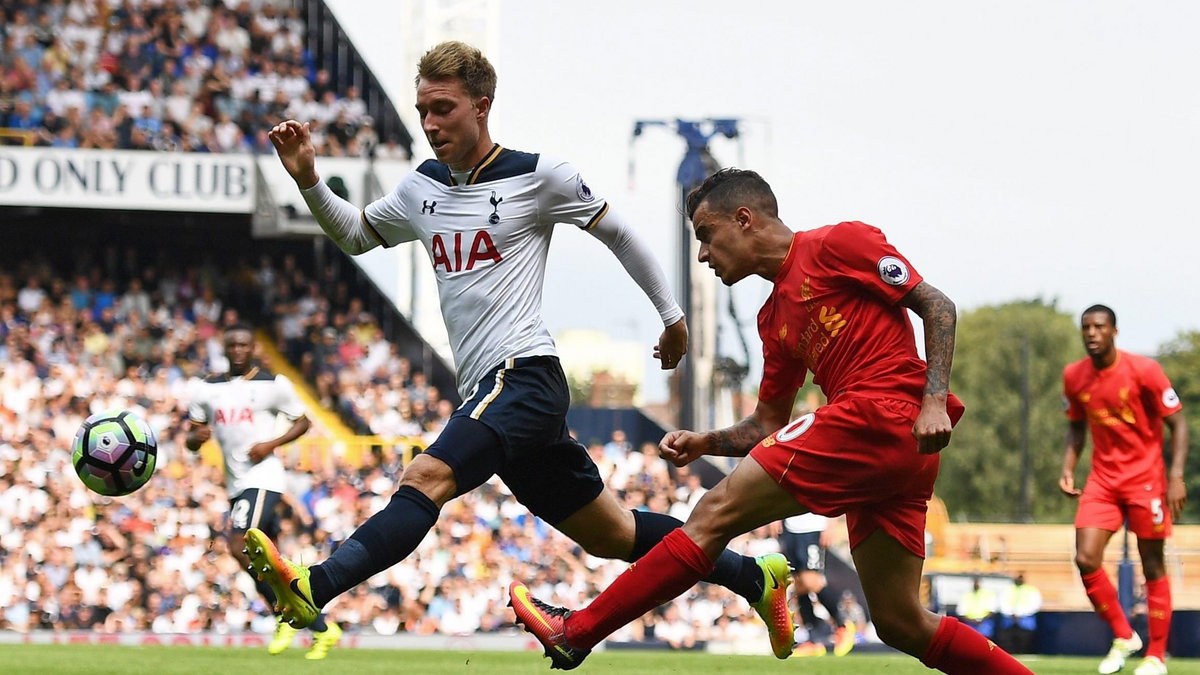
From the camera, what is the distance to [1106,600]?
1109cm

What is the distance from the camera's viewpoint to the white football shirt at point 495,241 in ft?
22.0

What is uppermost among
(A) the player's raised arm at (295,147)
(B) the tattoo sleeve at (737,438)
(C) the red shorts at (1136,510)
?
(A) the player's raised arm at (295,147)

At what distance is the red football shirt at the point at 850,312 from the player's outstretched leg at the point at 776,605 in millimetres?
1057

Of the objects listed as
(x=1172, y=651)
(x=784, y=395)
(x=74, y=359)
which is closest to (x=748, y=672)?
(x=784, y=395)

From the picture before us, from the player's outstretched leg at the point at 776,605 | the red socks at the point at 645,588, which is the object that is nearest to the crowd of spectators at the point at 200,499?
the player's outstretched leg at the point at 776,605

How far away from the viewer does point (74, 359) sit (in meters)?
23.2

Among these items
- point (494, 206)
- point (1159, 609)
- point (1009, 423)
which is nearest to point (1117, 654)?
point (1159, 609)

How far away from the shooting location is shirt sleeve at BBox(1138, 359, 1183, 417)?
36.3ft

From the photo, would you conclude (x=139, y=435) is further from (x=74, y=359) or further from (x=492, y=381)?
(x=74, y=359)

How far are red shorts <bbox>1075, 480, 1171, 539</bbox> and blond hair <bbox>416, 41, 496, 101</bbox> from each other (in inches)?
243

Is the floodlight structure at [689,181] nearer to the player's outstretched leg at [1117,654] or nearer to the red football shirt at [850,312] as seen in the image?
the player's outstretched leg at [1117,654]

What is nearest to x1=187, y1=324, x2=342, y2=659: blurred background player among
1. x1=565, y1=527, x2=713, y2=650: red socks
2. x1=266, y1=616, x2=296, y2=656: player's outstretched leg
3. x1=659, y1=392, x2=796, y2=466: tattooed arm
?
x1=266, y1=616, x2=296, y2=656: player's outstretched leg

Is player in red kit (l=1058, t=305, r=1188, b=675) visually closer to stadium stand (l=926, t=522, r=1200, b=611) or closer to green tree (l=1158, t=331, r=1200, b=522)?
stadium stand (l=926, t=522, r=1200, b=611)

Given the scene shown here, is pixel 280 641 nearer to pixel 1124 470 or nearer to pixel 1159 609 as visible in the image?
pixel 1124 470
